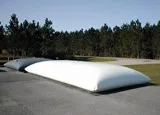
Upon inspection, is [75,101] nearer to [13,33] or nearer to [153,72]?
[153,72]

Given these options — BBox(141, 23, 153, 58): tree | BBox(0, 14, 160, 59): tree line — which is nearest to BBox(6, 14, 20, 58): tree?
BBox(0, 14, 160, 59): tree line

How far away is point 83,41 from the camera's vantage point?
52875 mm

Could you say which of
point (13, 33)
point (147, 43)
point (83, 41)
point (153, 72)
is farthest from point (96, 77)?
point (83, 41)

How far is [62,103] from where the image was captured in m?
5.59

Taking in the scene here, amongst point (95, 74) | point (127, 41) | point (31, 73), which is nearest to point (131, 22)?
point (127, 41)

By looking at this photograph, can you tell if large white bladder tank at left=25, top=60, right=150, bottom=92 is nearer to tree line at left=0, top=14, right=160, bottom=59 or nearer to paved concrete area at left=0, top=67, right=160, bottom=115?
paved concrete area at left=0, top=67, right=160, bottom=115

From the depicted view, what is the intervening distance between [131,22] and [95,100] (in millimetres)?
40125

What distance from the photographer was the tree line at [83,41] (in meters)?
24.8

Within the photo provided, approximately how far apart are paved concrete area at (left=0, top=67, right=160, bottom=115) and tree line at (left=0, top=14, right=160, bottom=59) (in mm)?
18133

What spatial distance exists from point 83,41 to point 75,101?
47372 mm

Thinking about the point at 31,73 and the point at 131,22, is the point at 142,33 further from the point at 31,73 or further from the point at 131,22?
the point at 31,73

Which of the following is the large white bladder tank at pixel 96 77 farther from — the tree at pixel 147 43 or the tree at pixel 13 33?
the tree at pixel 147 43

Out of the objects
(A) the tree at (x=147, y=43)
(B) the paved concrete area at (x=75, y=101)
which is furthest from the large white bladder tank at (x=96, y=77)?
(A) the tree at (x=147, y=43)

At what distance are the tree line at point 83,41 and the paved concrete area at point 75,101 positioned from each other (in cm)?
1813
